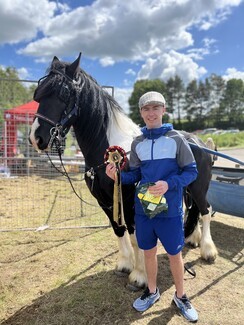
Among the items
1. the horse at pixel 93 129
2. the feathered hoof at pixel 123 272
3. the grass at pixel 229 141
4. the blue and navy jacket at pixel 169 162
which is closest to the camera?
the blue and navy jacket at pixel 169 162

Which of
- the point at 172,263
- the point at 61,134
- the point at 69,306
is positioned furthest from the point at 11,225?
the point at 172,263

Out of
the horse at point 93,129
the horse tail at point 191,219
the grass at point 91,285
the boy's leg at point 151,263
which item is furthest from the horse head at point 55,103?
the horse tail at point 191,219

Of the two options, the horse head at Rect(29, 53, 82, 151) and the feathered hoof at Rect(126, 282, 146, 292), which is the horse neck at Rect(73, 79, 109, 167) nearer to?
the horse head at Rect(29, 53, 82, 151)

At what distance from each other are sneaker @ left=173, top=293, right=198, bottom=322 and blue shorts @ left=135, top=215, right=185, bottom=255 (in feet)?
1.86

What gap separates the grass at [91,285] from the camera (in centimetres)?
274

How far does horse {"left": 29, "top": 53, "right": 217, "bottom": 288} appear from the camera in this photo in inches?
107

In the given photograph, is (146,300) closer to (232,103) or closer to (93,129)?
(93,129)

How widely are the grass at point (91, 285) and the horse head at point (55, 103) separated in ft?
5.23

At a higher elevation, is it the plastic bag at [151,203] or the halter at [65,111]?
the halter at [65,111]

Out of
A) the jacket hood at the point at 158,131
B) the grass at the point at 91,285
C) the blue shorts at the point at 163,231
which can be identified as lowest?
the grass at the point at 91,285

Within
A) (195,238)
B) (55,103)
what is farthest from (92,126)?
(195,238)

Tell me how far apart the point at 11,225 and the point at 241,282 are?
13.4ft

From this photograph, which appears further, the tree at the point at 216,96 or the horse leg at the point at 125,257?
the tree at the point at 216,96

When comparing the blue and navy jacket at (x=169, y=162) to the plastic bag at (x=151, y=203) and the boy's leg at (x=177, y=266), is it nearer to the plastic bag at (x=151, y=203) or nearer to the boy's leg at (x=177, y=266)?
the plastic bag at (x=151, y=203)
